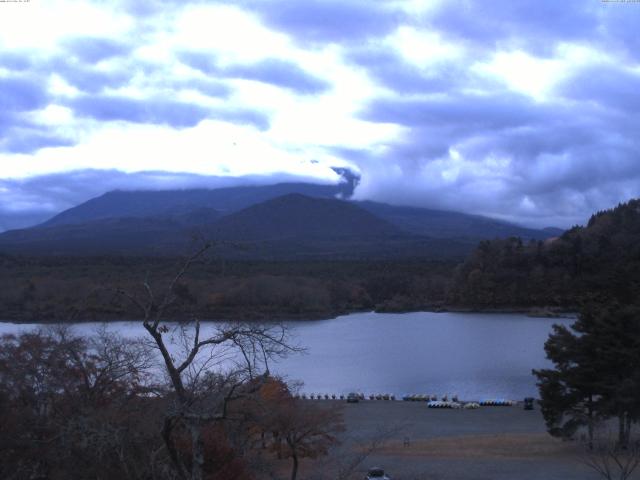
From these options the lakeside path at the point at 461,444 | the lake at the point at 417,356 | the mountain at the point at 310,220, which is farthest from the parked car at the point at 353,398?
the mountain at the point at 310,220

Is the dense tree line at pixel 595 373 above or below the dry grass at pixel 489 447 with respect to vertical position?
above

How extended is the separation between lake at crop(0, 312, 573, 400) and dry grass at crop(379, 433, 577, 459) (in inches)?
158

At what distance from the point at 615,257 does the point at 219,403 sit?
7386cm

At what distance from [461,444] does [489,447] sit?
93 cm

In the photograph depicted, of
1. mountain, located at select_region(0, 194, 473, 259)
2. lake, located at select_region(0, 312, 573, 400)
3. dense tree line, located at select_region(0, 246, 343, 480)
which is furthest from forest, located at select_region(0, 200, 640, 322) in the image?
dense tree line, located at select_region(0, 246, 343, 480)

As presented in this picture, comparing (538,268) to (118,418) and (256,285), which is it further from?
(118,418)

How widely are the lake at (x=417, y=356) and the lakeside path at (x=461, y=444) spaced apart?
3.25 m

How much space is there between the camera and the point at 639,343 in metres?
16.7

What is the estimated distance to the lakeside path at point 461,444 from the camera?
1580cm

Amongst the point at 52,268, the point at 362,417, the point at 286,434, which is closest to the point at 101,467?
the point at 286,434

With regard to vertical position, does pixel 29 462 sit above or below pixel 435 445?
above

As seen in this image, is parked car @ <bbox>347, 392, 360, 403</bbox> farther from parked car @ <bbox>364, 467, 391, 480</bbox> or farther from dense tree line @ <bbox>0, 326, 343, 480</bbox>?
dense tree line @ <bbox>0, 326, 343, 480</bbox>

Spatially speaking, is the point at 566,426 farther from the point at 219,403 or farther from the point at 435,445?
the point at 219,403

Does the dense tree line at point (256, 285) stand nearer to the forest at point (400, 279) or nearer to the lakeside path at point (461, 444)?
the forest at point (400, 279)
